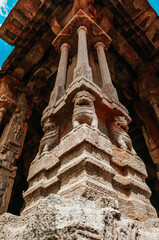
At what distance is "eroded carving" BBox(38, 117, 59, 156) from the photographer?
2.76 metres

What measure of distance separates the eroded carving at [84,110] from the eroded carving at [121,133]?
0.50 m

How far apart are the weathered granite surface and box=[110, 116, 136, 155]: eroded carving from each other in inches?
52.8

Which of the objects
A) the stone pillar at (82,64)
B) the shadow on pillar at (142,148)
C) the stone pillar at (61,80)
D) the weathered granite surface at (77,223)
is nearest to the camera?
the weathered granite surface at (77,223)

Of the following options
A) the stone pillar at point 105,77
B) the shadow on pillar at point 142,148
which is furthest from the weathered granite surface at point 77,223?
the shadow on pillar at point 142,148

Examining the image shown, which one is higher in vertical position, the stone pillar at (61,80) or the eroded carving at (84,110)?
the stone pillar at (61,80)

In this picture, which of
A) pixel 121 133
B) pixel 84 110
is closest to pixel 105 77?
pixel 121 133

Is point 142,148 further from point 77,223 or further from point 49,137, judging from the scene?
point 77,223

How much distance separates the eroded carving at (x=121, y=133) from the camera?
270cm

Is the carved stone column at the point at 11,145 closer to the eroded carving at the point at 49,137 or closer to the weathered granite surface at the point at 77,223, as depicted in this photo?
the eroded carving at the point at 49,137

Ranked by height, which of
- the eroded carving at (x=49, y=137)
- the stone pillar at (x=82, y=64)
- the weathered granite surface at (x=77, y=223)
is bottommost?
the weathered granite surface at (x=77, y=223)

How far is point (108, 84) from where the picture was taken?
142 inches

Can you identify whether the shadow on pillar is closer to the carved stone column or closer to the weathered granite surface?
the carved stone column

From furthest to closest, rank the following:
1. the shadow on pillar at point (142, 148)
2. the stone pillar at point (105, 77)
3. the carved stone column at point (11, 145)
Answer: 1. the shadow on pillar at point (142, 148)
2. the carved stone column at point (11, 145)
3. the stone pillar at point (105, 77)

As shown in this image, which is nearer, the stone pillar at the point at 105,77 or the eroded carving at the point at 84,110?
the eroded carving at the point at 84,110
